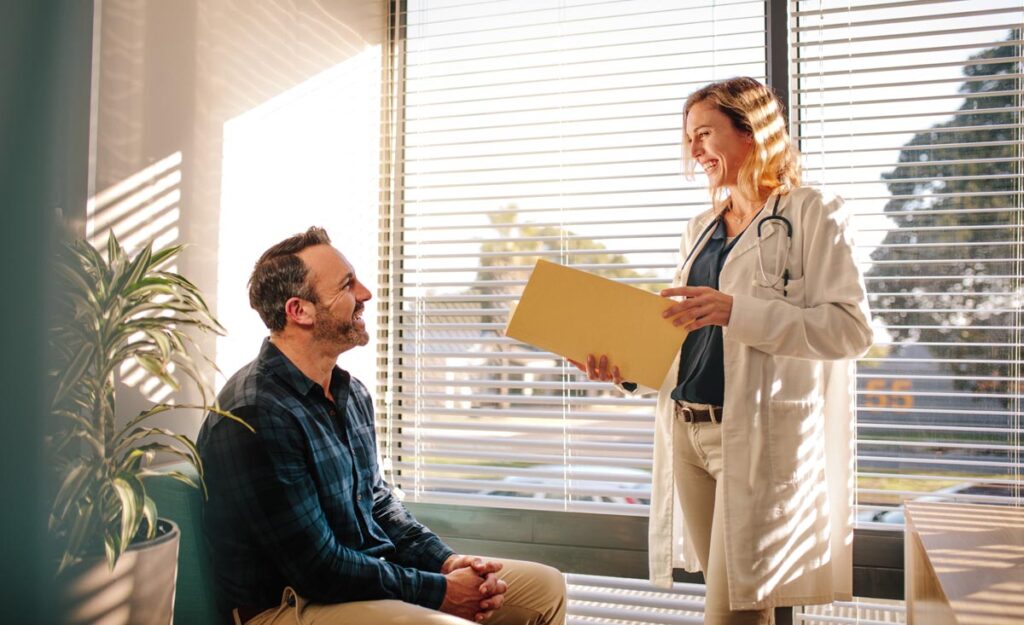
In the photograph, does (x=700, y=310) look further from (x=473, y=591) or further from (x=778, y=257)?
(x=473, y=591)

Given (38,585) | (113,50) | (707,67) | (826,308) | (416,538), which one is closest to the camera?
(38,585)

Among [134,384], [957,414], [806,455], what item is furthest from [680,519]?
[134,384]

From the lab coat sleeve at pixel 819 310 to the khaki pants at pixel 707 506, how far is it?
0.27 metres

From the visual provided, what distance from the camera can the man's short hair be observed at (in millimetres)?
1909

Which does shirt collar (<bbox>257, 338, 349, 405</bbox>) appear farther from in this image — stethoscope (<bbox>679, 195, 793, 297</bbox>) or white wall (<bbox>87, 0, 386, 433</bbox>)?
stethoscope (<bbox>679, 195, 793, 297</bbox>)

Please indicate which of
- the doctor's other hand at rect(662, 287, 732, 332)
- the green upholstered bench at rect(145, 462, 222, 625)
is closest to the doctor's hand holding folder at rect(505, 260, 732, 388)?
the doctor's other hand at rect(662, 287, 732, 332)

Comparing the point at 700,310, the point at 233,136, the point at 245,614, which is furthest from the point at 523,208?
the point at 245,614

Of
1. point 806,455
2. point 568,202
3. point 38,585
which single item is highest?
point 568,202

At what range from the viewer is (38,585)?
1.24 meters

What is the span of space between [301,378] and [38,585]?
71cm

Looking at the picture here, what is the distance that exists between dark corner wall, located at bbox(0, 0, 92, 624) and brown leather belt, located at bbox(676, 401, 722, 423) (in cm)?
140

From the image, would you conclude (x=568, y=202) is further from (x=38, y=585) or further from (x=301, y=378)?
(x=38, y=585)

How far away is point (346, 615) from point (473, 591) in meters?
0.33

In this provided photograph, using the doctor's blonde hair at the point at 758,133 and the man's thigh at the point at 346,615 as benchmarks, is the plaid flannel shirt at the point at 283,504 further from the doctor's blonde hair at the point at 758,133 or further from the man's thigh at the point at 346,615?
the doctor's blonde hair at the point at 758,133
